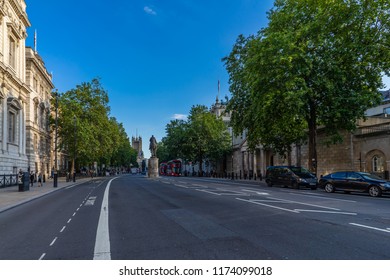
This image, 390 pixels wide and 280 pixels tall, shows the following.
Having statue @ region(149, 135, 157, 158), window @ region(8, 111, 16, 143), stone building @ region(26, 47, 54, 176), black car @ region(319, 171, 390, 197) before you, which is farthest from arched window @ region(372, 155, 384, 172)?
stone building @ region(26, 47, 54, 176)

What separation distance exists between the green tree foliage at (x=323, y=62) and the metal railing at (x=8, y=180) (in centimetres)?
2146

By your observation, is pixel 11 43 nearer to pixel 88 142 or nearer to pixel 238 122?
pixel 88 142

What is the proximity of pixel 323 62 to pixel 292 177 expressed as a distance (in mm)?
8770

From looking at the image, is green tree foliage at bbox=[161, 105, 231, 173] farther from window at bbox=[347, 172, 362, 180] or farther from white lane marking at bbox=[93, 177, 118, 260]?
white lane marking at bbox=[93, 177, 118, 260]

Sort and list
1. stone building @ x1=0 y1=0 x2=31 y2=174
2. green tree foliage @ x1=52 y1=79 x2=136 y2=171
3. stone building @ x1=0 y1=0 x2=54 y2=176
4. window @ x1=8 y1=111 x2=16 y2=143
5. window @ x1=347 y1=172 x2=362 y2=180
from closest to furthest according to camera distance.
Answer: window @ x1=347 y1=172 x2=362 y2=180
stone building @ x1=0 y1=0 x2=31 y2=174
stone building @ x1=0 y1=0 x2=54 y2=176
window @ x1=8 y1=111 x2=16 y2=143
green tree foliage @ x1=52 y1=79 x2=136 y2=171

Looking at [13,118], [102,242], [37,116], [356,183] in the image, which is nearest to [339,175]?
[356,183]

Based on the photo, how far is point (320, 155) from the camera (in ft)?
124

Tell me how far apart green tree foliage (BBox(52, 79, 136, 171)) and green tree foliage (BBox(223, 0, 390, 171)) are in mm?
31906

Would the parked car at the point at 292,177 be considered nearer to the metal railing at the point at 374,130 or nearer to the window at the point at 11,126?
the metal railing at the point at 374,130

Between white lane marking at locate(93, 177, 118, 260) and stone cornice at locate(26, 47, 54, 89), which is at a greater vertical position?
stone cornice at locate(26, 47, 54, 89)

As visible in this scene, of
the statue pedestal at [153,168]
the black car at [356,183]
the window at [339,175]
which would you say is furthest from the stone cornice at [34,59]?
the window at [339,175]

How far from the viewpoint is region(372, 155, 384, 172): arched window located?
1159 inches

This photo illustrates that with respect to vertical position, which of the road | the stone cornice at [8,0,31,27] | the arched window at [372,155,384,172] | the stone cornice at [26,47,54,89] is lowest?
the road

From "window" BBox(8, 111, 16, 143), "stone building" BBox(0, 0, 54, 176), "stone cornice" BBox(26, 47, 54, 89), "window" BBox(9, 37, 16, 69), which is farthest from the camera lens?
"stone cornice" BBox(26, 47, 54, 89)
